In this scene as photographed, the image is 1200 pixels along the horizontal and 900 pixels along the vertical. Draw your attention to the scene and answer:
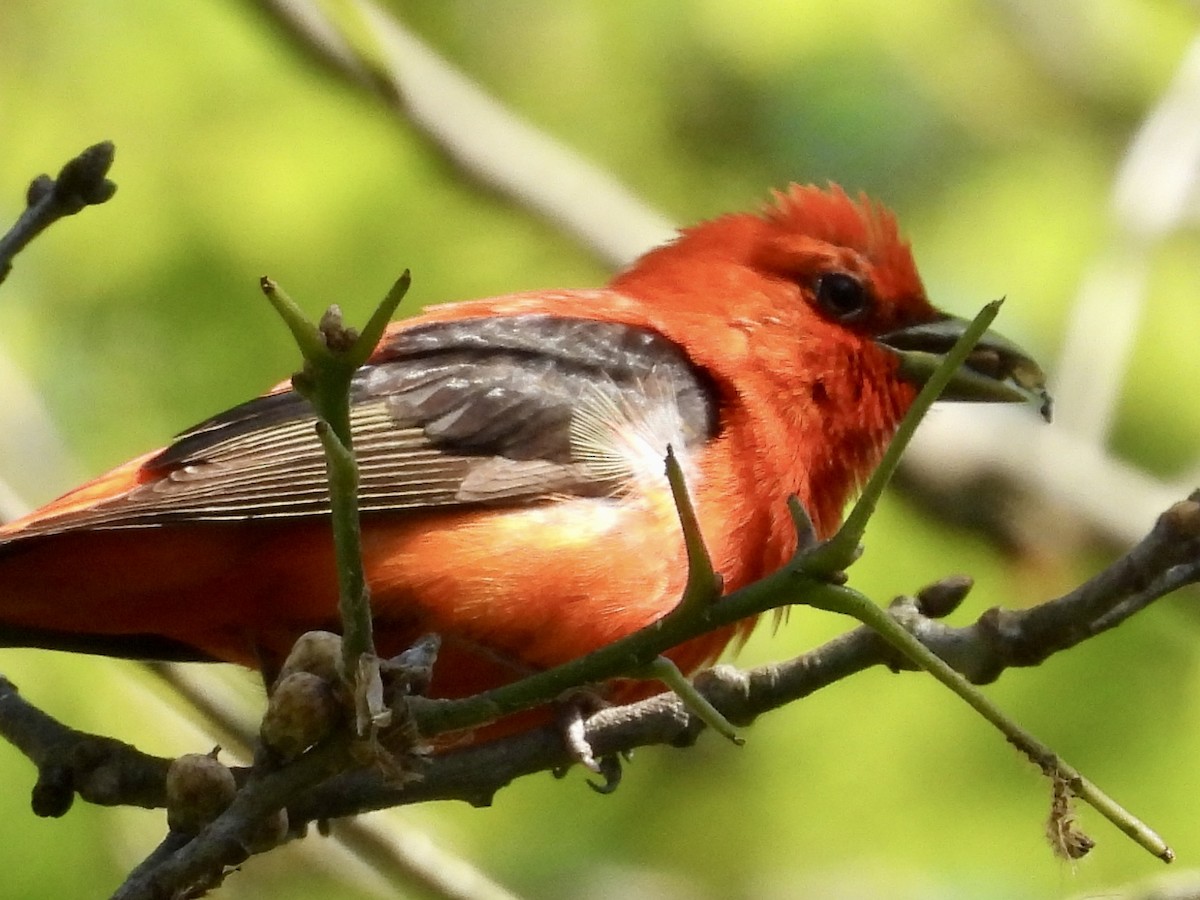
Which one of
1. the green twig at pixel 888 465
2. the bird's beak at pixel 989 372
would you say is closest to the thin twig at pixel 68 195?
the green twig at pixel 888 465

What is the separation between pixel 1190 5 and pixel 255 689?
4540 mm

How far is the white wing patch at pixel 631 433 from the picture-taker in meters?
3.87

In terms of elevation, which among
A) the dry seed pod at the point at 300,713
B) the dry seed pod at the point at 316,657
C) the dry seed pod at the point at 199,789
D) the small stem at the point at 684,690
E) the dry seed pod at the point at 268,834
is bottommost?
the dry seed pod at the point at 268,834

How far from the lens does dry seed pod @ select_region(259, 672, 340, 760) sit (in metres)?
2.15

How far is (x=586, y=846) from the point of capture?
17.4ft

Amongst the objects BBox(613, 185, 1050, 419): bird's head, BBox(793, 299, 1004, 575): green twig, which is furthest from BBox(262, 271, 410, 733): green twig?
BBox(613, 185, 1050, 419): bird's head

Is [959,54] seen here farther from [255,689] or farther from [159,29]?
[255,689]

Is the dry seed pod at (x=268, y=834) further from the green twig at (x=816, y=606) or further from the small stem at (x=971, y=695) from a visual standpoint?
the small stem at (x=971, y=695)

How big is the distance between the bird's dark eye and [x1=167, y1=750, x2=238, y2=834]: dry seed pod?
9.24 feet

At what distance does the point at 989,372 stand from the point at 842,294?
18.9 inches

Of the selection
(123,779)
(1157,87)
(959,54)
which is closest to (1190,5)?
(1157,87)

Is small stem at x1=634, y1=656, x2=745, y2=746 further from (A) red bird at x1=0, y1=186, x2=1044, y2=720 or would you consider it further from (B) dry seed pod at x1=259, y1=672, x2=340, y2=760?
(A) red bird at x1=0, y1=186, x2=1044, y2=720

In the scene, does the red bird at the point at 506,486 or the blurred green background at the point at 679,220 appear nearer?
the red bird at the point at 506,486

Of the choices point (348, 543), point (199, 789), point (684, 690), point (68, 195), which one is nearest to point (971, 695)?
point (684, 690)
